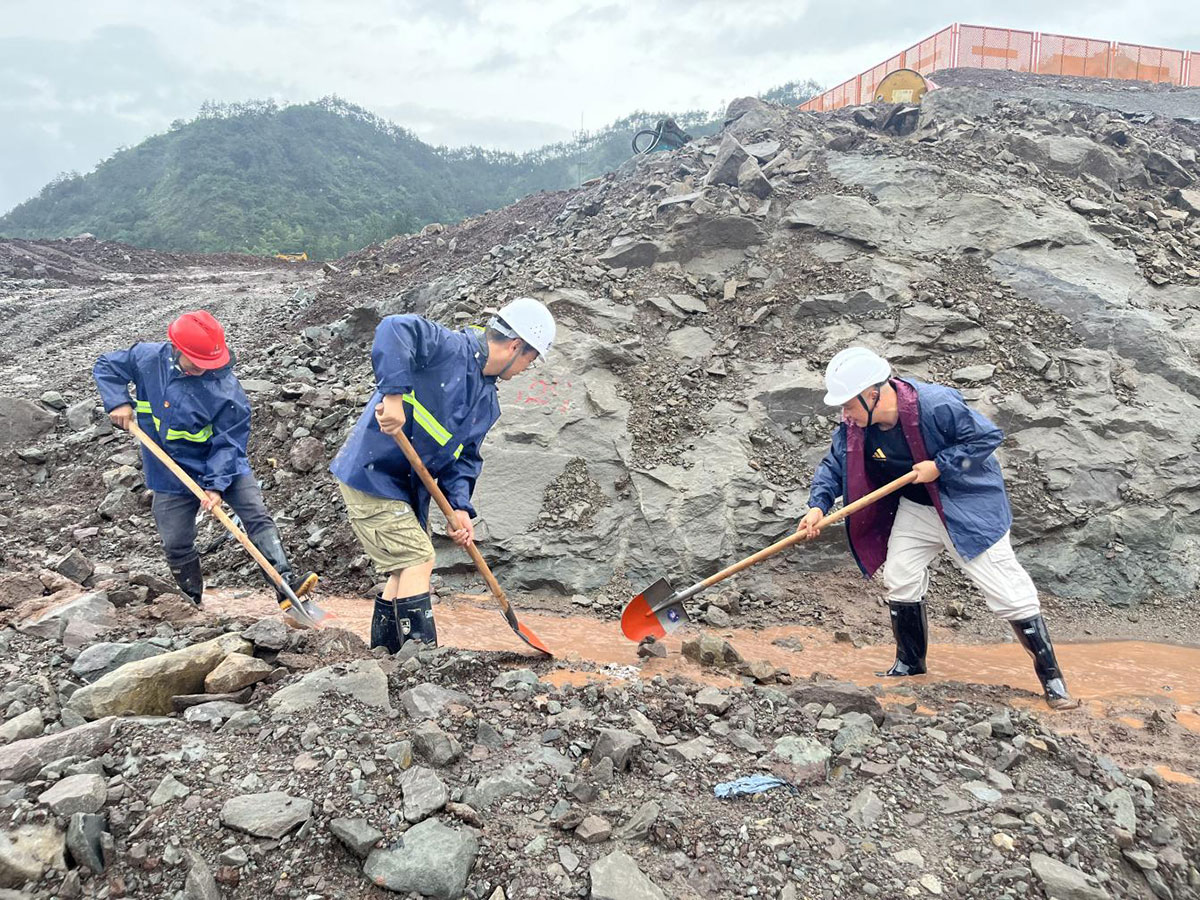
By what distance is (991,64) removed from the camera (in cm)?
1412

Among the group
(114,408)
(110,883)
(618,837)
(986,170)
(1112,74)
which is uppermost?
(1112,74)

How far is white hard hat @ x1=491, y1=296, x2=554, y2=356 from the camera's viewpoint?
308 centimetres

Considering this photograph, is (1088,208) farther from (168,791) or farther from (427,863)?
(168,791)

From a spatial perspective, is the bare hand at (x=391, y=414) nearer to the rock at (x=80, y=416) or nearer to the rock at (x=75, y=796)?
the rock at (x=75, y=796)

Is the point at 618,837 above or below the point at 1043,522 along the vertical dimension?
above

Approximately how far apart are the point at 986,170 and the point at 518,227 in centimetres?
593

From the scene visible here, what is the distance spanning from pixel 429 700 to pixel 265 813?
0.69 m

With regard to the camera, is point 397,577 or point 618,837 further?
point 397,577

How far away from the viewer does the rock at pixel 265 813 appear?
1.67 metres

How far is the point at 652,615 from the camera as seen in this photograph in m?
3.90

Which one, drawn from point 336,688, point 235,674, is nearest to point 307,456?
point 235,674

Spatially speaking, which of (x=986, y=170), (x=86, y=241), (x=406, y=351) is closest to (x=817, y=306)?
(x=986, y=170)

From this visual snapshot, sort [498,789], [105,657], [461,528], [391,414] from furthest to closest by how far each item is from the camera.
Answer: [461,528] → [391,414] → [105,657] → [498,789]

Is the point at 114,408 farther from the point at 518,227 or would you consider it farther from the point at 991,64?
the point at 991,64
